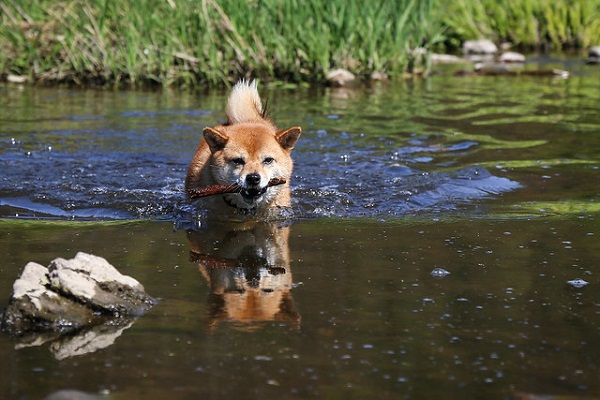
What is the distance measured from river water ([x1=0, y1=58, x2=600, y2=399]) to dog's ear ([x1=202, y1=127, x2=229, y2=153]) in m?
0.49

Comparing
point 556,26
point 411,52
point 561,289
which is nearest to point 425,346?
point 561,289

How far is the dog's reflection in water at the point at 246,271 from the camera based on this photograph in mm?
4418

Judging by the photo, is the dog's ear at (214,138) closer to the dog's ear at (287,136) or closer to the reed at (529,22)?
the dog's ear at (287,136)

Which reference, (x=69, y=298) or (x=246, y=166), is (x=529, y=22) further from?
(x=69, y=298)

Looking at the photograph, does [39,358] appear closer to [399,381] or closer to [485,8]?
[399,381]

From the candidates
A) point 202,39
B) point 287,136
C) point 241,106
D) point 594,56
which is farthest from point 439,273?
point 594,56

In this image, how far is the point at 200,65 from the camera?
13508 mm

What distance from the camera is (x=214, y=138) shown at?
6.78 meters

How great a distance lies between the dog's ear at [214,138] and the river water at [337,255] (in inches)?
19.2

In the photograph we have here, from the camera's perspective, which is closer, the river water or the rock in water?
the river water

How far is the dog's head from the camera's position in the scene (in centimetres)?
658

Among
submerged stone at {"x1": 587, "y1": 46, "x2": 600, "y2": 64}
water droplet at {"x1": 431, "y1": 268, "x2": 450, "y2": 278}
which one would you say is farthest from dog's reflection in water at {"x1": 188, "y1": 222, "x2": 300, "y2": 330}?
submerged stone at {"x1": 587, "y1": 46, "x2": 600, "y2": 64}

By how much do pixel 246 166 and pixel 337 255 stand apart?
1.30 m

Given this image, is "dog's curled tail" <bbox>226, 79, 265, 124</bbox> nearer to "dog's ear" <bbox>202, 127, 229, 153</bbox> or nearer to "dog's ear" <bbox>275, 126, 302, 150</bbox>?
"dog's ear" <bbox>275, 126, 302, 150</bbox>
